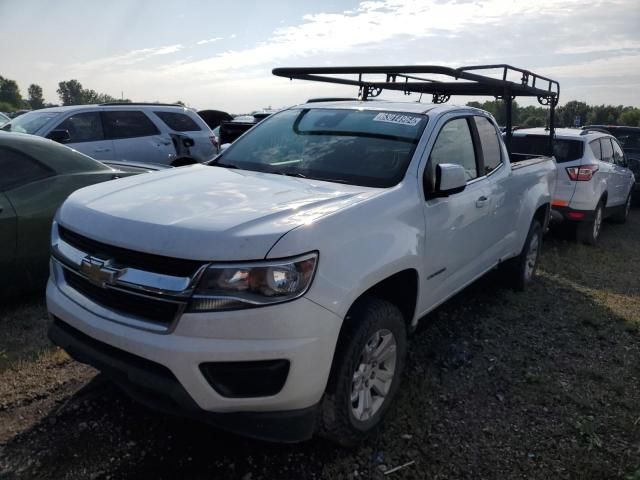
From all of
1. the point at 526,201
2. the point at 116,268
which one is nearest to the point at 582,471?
the point at 116,268

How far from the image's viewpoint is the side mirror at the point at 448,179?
10.1 ft

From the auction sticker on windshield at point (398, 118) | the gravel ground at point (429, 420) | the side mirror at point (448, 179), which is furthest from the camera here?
the auction sticker on windshield at point (398, 118)

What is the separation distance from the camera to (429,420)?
3.06m

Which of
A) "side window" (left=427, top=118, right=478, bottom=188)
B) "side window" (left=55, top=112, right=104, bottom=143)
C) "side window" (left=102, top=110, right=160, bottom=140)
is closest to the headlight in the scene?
"side window" (left=427, top=118, right=478, bottom=188)

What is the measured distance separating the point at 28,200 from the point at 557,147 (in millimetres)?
6901

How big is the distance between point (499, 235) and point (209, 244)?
9.75ft

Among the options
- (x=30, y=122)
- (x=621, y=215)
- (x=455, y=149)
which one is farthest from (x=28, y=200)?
(x=621, y=215)

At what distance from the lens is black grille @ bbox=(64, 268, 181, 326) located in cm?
221

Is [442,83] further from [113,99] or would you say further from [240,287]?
[113,99]

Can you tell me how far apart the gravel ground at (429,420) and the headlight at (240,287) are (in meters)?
0.96

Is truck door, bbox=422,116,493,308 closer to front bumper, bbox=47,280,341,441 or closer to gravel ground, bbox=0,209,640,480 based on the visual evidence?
gravel ground, bbox=0,209,640,480

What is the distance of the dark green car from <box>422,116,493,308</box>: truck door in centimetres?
293

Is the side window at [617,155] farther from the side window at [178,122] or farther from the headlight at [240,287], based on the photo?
the headlight at [240,287]

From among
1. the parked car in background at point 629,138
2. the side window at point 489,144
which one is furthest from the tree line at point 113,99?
the side window at point 489,144
